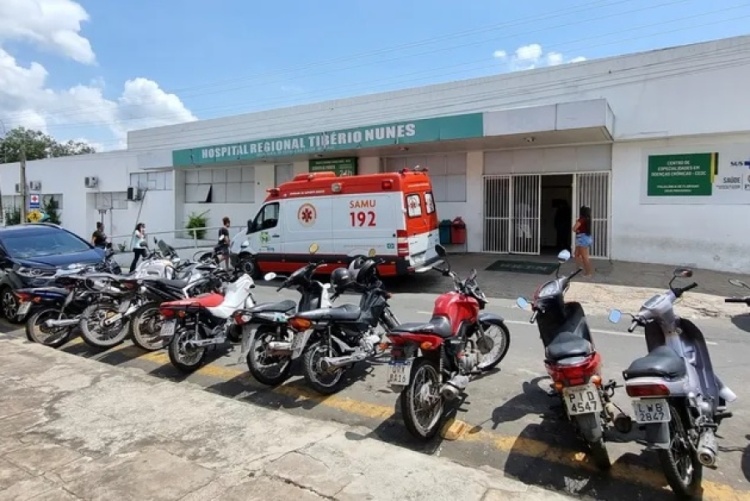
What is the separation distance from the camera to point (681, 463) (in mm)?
3109

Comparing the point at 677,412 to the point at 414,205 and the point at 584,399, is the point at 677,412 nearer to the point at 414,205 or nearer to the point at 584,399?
the point at 584,399

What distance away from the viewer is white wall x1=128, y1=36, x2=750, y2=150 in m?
12.0

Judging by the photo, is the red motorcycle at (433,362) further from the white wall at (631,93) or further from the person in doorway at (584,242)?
the white wall at (631,93)

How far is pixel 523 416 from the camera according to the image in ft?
14.5

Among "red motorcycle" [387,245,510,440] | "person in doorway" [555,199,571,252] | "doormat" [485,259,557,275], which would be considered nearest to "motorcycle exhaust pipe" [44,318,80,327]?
"red motorcycle" [387,245,510,440]

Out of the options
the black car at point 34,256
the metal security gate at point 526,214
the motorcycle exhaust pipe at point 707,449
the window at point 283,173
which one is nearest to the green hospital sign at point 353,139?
the window at point 283,173

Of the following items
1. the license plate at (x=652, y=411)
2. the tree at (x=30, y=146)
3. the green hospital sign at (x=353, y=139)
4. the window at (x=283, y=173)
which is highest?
the tree at (x=30, y=146)

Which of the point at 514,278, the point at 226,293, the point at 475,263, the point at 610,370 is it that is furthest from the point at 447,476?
the point at 475,263

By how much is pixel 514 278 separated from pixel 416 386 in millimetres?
8752

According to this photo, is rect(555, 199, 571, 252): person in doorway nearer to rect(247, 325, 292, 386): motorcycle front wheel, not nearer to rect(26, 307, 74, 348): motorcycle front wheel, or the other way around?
rect(247, 325, 292, 386): motorcycle front wheel

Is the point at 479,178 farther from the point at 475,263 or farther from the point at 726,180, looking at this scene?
the point at 726,180

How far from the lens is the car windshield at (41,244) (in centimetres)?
921

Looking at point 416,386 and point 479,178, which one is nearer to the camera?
point 416,386

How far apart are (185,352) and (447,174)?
11944mm
